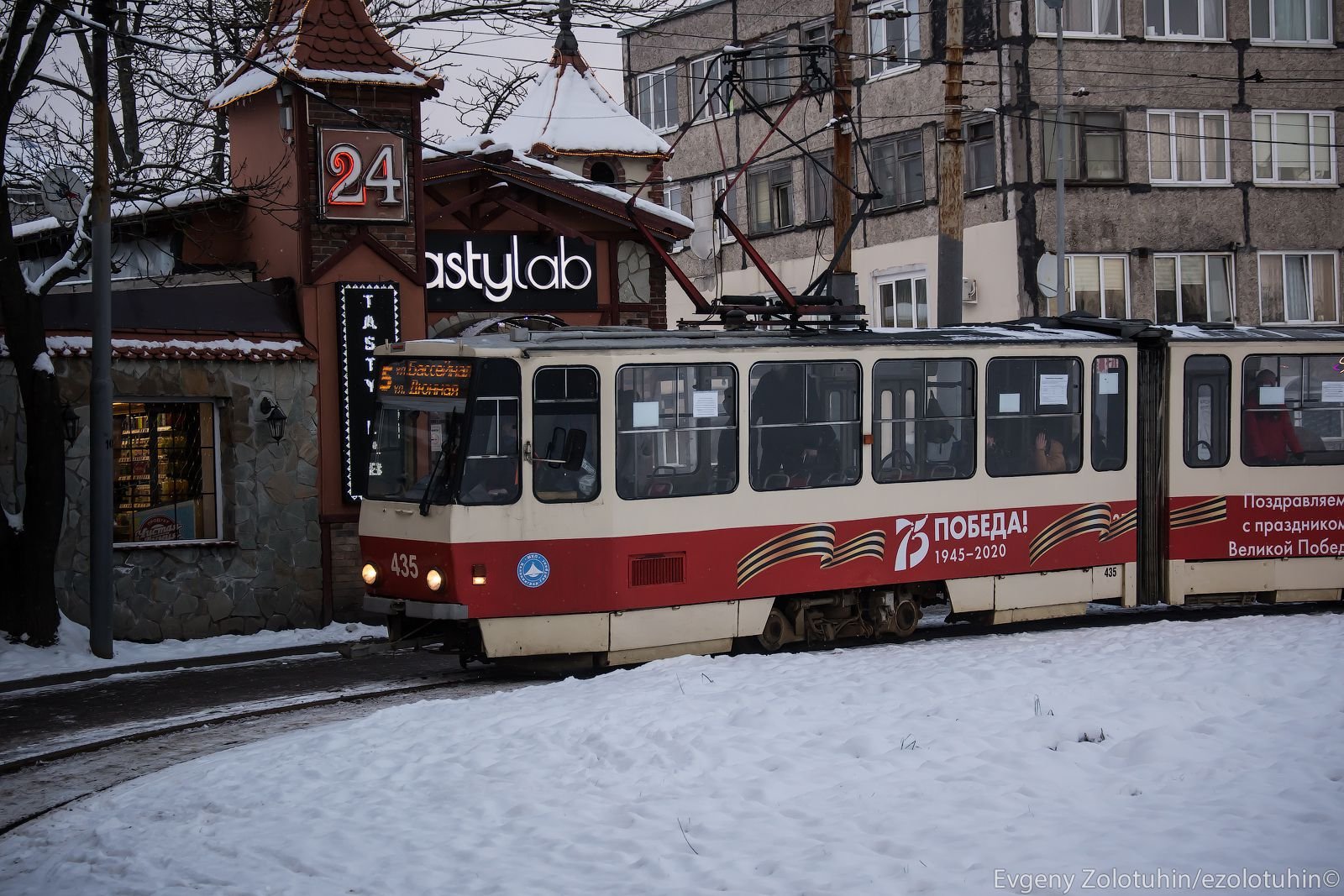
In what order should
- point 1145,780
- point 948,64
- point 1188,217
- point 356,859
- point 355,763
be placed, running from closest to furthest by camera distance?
point 356,859 → point 1145,780 → point 355,763 → point 948,64 → point 1188,217

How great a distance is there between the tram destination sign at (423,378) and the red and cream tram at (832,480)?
0.02 m

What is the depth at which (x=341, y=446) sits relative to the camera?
1798 centimetres

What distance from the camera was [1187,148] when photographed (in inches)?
1371

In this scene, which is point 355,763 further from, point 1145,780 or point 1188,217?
point 1188,217

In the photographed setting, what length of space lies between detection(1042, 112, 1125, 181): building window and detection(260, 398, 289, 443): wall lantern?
21.2m

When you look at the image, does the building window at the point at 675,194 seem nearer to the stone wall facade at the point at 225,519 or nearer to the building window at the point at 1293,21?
the building window at the point at 1293,21

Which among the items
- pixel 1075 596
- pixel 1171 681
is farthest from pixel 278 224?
pixel 1171 681

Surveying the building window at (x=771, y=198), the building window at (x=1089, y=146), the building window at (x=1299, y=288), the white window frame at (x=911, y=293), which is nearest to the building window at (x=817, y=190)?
the building window at (x=771, y=198)

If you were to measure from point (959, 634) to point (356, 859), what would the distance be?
9.31 metres

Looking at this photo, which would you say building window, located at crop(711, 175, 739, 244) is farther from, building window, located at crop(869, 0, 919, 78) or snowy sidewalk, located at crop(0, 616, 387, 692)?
snowy sidewalk, located at crop(0, 616, 387, 692)

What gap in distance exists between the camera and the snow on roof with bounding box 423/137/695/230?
20391 millimetres

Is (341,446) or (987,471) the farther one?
(341,446)

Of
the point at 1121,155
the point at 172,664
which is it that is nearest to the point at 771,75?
the point at 1121,155

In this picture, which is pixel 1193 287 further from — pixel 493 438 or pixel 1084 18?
pixel 493 438
